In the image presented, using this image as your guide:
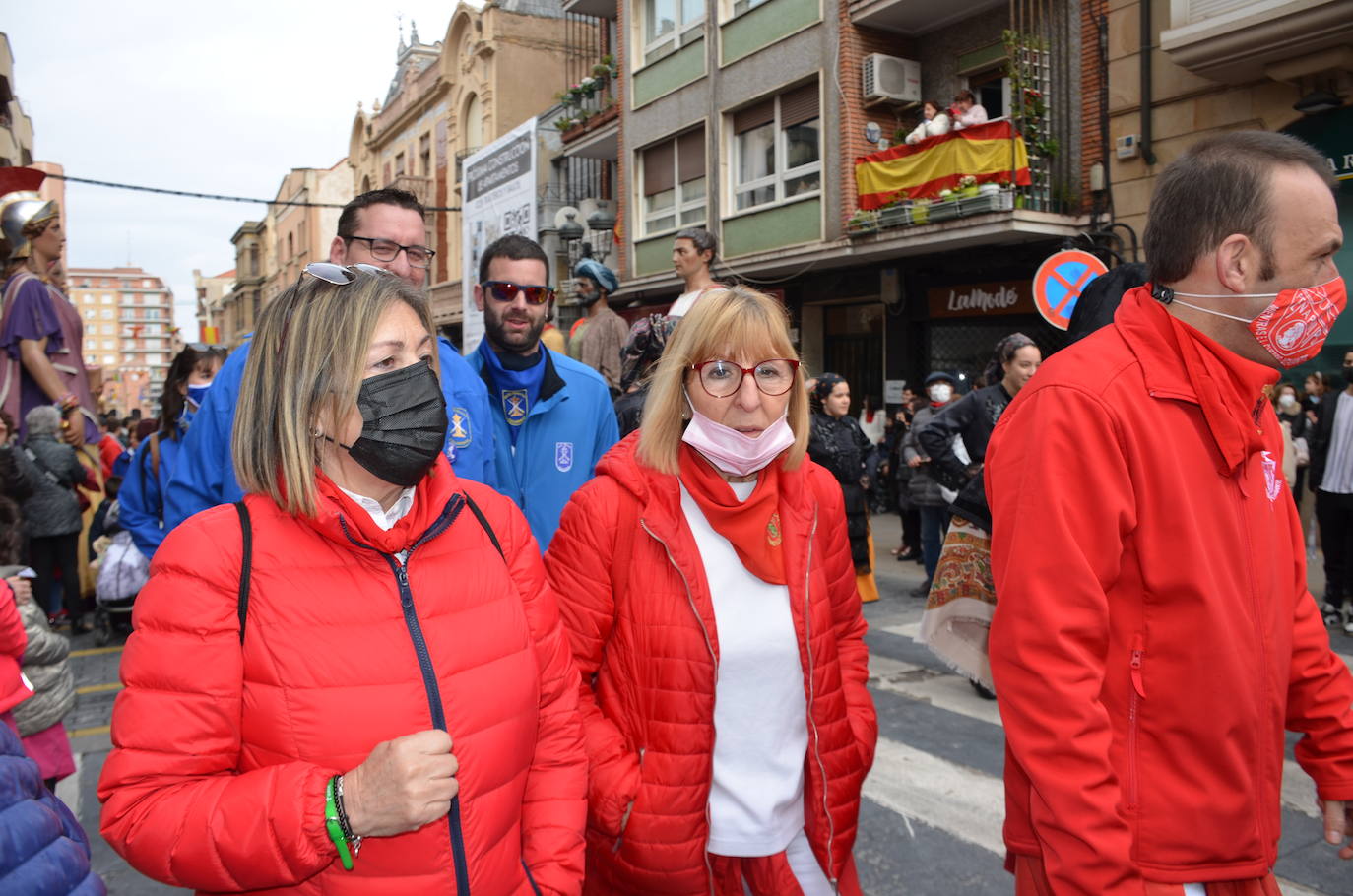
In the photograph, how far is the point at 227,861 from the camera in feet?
4.90

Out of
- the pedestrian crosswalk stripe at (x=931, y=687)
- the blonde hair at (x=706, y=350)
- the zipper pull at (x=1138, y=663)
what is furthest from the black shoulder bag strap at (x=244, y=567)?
the pedestrian crosswalk stripe at (x=931, y=687)

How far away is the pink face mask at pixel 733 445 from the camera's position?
8.36 feet

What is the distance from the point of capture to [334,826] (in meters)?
1.54

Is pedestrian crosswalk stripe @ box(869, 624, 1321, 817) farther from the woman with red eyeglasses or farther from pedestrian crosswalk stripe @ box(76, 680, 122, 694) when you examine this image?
pedestrian crosswalk stripe @ box(76, 680, 122, 694)

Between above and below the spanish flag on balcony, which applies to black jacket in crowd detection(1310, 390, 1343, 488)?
below

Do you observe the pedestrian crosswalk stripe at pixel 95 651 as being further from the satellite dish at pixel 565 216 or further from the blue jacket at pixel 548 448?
the satellite dish at pixel 565 216

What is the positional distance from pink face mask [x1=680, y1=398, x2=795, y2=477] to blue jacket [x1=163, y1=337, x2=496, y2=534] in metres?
0.68

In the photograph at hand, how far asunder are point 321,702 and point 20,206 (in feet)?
11.0

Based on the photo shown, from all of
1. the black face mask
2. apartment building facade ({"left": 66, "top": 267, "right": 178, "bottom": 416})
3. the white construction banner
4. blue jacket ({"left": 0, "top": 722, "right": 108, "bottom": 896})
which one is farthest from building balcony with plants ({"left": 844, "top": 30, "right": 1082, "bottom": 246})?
apartment building facade ({"left": 66, "top": 267, "right": 178, "bottom": 416})

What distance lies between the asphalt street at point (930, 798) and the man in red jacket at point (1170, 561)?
2.10 metres

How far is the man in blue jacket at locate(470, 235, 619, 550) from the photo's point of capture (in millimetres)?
3613

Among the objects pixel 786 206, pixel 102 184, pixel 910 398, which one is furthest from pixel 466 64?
pixel 910 398

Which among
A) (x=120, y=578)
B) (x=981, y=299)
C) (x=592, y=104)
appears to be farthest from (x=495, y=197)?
(x=120, y=578)

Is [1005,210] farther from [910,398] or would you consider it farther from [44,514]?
[44,514]
